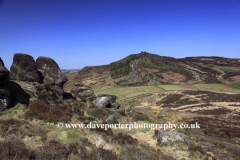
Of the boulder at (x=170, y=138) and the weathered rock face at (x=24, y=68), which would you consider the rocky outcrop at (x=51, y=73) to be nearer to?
the weathered rock face at (x=24, y=68)

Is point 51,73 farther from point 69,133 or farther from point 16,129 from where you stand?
point 16,129

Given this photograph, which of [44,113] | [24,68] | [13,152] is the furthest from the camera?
[24,68]

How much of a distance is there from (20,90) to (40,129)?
228 inches

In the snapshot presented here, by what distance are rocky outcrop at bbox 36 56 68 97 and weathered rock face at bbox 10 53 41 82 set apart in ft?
5.03

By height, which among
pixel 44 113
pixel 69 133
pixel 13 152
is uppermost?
pixel 13 152

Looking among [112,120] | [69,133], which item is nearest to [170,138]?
[112,120]

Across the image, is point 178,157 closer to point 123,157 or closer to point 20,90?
point 123,157

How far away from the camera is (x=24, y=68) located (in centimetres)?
1379

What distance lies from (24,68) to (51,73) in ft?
9.93

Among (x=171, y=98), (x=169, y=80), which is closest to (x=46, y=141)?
(x=171, y=98)

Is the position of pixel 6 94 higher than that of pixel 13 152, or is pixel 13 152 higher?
pixel 6 94

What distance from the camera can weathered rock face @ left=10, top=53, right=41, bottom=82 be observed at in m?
13.4

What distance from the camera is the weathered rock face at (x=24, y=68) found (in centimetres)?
1343

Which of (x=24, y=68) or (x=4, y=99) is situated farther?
(x=24, y=68)
